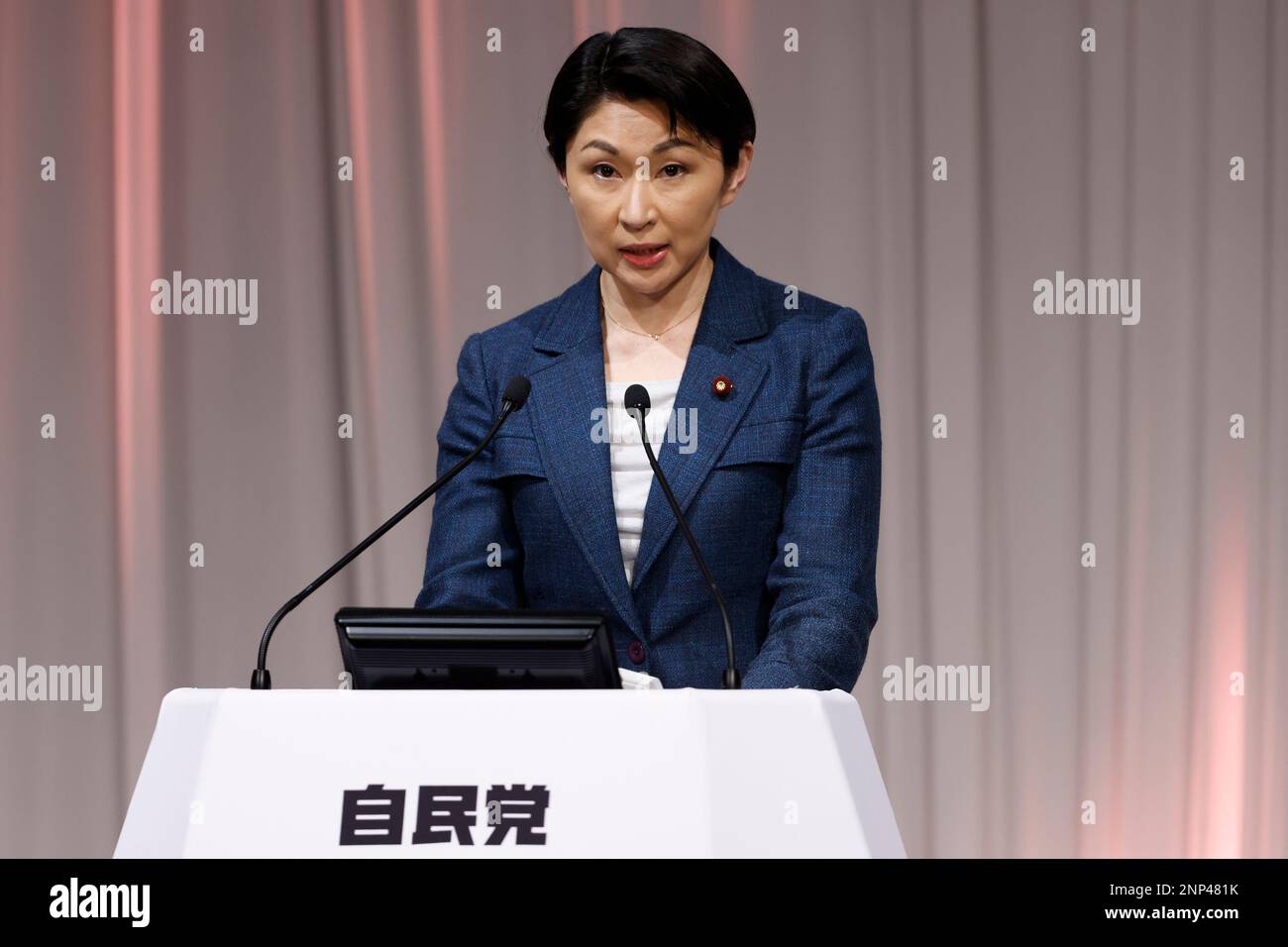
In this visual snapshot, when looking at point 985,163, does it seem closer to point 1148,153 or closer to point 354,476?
point 1148,153

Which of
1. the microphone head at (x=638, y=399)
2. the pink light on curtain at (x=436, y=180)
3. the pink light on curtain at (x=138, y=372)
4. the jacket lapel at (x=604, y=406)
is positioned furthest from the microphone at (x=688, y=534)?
the pink light on curtain at (x=138, y=372)

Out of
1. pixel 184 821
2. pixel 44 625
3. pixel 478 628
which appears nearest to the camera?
pixel 184 821

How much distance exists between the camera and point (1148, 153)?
3389 mm

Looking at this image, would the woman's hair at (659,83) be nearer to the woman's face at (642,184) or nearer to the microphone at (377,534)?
the woman's face at (642,184)

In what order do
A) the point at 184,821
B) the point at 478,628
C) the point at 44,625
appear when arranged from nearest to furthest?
1. the point at 184,821
2. the point at 478,628
3. the point at 44,625

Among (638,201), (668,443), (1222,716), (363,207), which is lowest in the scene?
(1222,716)

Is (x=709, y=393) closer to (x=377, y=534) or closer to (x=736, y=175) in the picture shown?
(x=736, y=175)

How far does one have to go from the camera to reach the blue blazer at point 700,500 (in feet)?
5.69

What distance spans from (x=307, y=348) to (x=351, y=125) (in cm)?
51

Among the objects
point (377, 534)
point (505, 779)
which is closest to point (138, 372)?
point (377, 534)

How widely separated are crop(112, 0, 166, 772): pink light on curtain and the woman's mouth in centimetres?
186

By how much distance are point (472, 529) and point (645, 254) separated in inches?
15.7

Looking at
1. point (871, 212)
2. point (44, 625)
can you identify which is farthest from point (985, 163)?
point (44, 625)

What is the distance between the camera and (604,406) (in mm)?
1799
